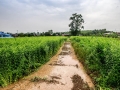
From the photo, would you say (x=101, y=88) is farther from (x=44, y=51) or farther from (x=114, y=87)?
(x=44, y=51)

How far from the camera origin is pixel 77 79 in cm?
995

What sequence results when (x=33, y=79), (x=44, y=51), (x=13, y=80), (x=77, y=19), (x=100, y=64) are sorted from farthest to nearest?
(x=77, y=19)
(x=44, y=51)
(x=100, y=64)
(x=33, y=79)
(x=13, y=80)

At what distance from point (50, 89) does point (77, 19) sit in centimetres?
9104

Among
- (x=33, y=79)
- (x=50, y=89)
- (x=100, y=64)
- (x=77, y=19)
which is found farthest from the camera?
(x=77, y=19)

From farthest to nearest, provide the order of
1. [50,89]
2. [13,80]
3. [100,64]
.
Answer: [100,64]
[13,80]
[50,89]

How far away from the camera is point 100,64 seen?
10.4m

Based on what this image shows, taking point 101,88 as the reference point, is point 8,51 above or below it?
above

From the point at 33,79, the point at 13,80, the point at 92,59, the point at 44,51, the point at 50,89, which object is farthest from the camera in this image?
the point at 44,51

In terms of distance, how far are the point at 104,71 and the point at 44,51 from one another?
5.96m

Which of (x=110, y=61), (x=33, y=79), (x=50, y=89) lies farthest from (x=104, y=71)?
(x=33, y=79)

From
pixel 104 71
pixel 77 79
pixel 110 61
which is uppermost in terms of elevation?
pixel 110 61

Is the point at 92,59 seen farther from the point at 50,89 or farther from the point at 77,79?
the point at 50,89

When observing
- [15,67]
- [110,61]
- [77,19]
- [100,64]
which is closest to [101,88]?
[110,61]

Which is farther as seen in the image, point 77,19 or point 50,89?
point 77,19
